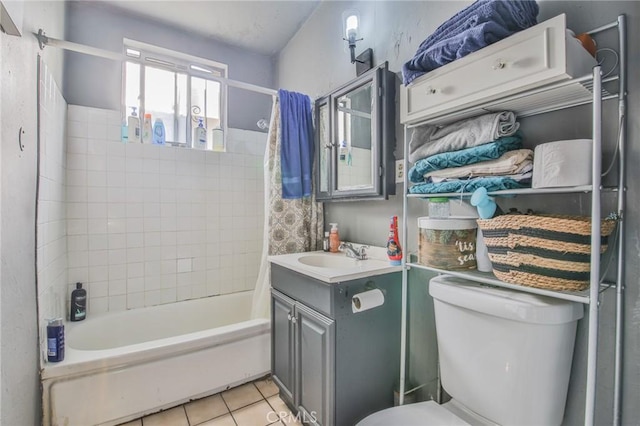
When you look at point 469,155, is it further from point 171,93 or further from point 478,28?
point 171,93

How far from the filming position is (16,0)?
1.02m

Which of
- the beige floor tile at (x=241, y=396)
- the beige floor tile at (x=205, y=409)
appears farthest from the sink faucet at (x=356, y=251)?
the beige floor tile at (x=205, y=409)

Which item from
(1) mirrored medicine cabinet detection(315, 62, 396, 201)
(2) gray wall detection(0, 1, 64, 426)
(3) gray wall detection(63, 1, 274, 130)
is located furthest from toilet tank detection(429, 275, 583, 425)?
(3) gray wall detection(63, 1, 274, 130)

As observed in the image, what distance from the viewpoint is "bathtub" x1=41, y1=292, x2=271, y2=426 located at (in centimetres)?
141

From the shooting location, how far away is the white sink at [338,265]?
1.29 metres

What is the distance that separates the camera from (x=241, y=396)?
1.76m

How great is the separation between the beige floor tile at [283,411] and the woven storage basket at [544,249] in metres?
1.28

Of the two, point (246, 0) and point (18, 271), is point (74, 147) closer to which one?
point (18, 271)

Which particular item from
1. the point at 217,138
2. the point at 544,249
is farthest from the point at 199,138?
the point at 544,249

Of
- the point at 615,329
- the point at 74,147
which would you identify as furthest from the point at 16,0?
the point at 615,329

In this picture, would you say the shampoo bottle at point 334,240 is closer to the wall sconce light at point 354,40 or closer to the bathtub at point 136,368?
the bathtub at point 136,368

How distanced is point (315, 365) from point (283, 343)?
34 centimetres

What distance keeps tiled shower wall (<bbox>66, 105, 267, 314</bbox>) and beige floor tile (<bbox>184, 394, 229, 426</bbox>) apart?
36.1 inches

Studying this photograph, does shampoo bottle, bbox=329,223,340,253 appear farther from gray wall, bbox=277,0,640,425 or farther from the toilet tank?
the toilet tank
